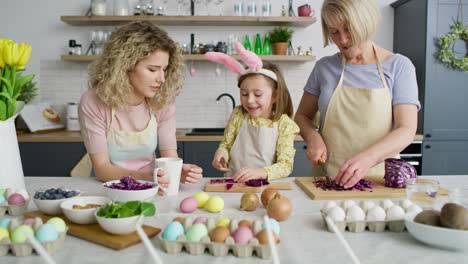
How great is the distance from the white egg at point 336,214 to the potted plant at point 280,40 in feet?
9.70

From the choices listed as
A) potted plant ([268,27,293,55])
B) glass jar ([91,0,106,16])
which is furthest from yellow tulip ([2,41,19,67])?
potted plant ([268,27,293,55])

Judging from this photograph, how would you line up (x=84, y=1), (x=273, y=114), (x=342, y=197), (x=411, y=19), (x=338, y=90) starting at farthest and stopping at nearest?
(x=84, y=1), (x=411, y=19), (x=273, y=114), (x=338, y=90), (x=342, y=197)

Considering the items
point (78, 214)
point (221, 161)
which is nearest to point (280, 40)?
point (221, 161)

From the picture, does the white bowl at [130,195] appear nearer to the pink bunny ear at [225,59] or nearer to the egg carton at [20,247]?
the egg carton at [20,247]

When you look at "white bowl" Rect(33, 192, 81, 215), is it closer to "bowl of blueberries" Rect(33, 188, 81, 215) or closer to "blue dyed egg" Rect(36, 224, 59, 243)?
"bowl of blueberries" Rect(33, 188, 81, 215)

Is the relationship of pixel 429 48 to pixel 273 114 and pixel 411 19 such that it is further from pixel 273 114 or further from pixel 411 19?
pixel 273 114

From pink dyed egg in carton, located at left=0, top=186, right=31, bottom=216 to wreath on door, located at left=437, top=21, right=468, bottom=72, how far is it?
328cm

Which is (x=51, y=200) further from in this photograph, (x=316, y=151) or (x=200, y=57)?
(x=200, y=57)

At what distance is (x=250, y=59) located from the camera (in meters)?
1.88

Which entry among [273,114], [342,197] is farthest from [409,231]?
[273,114]

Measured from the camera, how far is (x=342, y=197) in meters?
1.48

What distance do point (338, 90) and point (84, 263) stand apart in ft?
4.35

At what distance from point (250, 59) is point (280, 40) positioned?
2.20 m

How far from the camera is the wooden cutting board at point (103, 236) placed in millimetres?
1039
